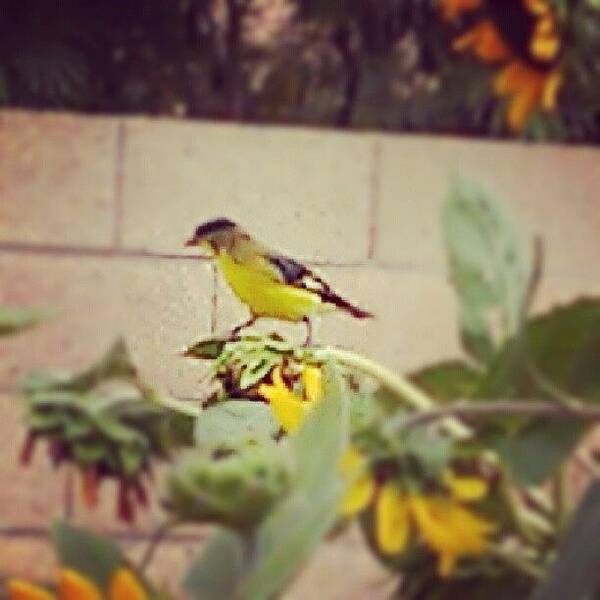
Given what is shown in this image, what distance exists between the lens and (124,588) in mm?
108

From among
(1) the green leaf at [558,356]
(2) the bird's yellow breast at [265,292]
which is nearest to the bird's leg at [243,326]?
(2) the bird's yellow breast at [265,292]

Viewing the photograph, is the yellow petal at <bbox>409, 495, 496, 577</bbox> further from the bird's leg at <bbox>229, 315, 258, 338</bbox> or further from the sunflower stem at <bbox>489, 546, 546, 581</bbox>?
the bird's leg at <bbox>229, 315, 258, 338</bbox>

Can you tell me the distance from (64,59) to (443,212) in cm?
33

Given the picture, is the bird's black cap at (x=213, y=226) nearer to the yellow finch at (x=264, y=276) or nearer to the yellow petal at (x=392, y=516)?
the yellow finch at (x=264, y=276)

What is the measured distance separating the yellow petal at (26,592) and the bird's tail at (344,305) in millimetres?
93

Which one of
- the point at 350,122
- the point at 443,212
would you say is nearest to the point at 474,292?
the point at 443,212

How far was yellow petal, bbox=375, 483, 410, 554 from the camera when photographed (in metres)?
0.11

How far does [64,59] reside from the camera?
42 cm

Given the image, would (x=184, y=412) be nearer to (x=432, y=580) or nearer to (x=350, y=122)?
(x=432, y=580)

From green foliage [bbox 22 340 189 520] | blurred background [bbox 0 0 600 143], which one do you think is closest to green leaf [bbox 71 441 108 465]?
green foliage [bbox 22 340 189 520]

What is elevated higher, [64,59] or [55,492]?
[64,59]

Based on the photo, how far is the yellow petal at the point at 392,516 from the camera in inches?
4.3

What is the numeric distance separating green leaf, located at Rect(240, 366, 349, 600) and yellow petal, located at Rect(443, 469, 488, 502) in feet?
0.04

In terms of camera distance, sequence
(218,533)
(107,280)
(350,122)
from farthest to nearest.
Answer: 1. (350,122)
2. (107,280)
3. (218,533)
